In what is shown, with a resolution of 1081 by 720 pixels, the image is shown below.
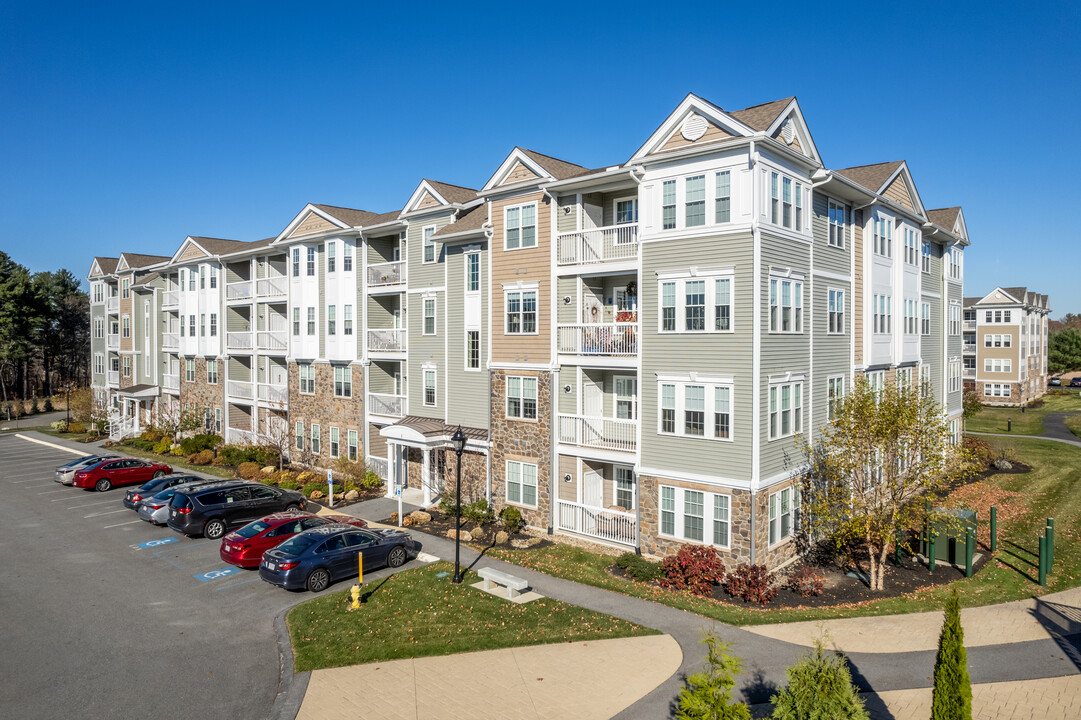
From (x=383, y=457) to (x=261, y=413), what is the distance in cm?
1238

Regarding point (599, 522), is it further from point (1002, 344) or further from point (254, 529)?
point (1002, 344)

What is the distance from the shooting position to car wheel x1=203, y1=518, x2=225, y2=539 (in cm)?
2341

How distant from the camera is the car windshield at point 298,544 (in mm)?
18219

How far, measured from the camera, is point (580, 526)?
22.4 meters

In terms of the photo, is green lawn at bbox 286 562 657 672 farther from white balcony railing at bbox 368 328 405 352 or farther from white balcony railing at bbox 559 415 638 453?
white balcony railing at bbox 368 328 405 352

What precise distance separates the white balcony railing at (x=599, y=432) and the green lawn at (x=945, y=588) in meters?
3.61

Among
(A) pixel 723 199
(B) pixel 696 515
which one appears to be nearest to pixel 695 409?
(B) pixel 696 515

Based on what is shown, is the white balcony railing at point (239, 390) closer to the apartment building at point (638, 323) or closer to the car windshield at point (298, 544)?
the apartment building at point (638, 323)

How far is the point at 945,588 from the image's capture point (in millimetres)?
18297

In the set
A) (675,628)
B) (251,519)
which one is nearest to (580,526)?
(675,628)

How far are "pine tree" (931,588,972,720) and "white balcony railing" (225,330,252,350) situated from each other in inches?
1518

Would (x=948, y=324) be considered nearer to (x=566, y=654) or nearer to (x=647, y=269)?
(x=647, y=269)

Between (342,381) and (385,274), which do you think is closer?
(385,274)

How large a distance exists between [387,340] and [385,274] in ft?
11.1
